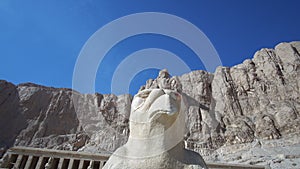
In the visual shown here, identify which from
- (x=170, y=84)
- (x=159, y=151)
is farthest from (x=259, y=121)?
(x=159, y=151)

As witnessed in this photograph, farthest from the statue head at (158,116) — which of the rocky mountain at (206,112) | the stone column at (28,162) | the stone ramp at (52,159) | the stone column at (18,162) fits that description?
the rocky mountain at (206,112)

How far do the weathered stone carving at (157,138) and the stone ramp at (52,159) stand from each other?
11.1 metres

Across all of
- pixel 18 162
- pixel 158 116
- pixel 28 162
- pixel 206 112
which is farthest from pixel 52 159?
pixel 206 112

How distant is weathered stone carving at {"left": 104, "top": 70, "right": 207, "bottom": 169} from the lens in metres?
3.35

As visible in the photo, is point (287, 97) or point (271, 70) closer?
point (287, 97)

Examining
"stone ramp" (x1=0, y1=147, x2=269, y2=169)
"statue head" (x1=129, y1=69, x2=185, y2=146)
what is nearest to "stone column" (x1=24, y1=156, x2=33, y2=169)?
"stone ramp" (x1=0, y1=147, x2=269, y2=169)

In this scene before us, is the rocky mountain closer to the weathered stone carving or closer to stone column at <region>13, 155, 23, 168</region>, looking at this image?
stone column at <region>13, 155, 23, 168</region>

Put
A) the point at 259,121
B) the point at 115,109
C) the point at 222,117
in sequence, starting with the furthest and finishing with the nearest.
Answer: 1. the point at 115,109
2. the point at 222,117
3. the point at 259,121

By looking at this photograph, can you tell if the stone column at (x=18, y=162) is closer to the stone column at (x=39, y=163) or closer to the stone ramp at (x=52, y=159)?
Answer: the stone ramp at (x=52, y=159)

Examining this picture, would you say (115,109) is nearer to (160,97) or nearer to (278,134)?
(278,134)

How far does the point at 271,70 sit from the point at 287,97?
6587 millimetres

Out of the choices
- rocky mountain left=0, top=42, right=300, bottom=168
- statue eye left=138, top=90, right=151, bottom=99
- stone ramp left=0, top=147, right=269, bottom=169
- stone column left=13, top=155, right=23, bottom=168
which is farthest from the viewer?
rocky mountain left=0, top=42, right=300, bottom=168

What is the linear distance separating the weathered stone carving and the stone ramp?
436 inches

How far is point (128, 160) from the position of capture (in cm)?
343
